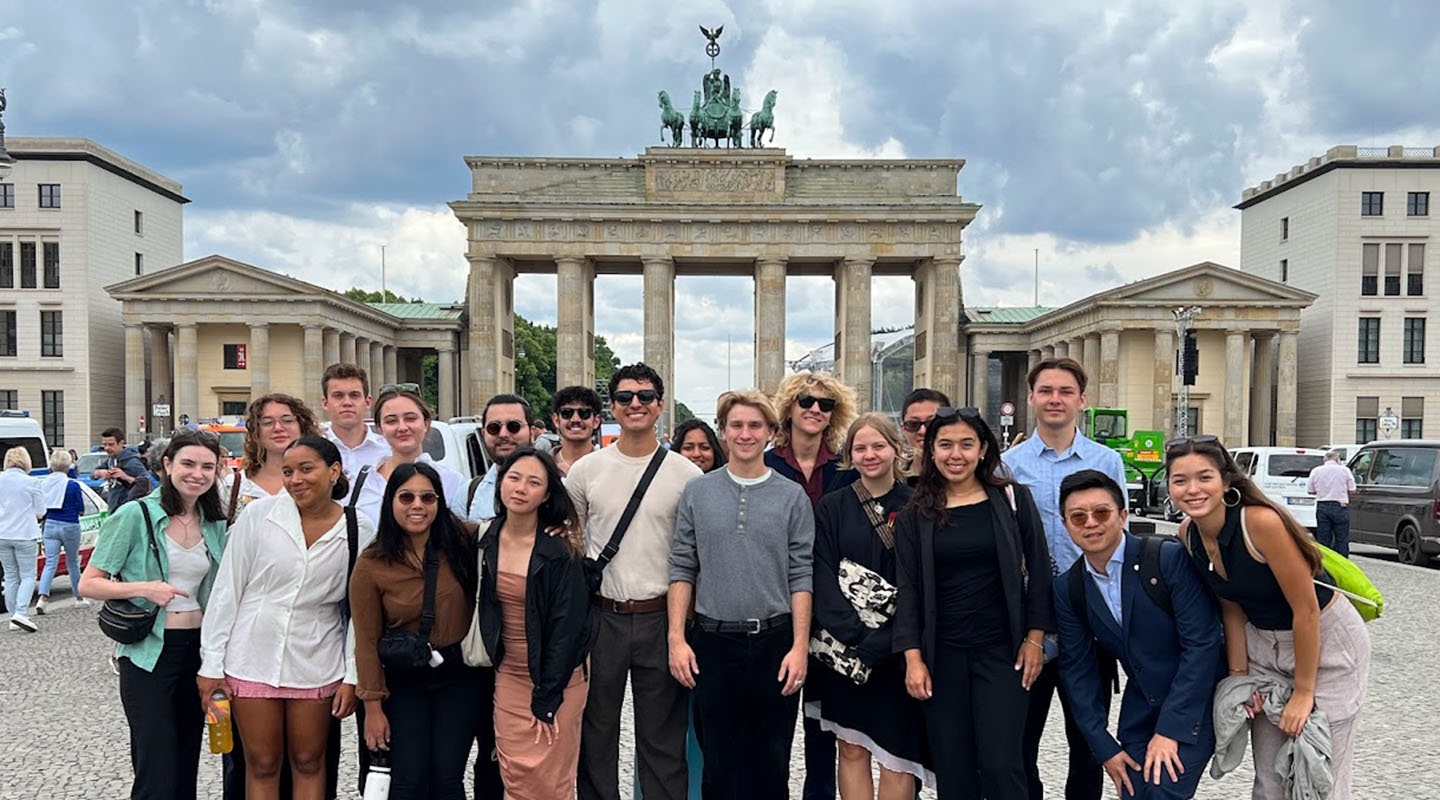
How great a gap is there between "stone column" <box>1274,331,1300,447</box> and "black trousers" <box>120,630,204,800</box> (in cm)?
5535

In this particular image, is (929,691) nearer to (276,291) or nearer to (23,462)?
(23,462)

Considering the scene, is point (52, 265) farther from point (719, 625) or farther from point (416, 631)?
point (719, 625)

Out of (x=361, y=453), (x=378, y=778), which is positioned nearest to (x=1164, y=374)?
(x=361, y=453)

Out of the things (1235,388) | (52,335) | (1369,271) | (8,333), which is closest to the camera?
(1235,388)

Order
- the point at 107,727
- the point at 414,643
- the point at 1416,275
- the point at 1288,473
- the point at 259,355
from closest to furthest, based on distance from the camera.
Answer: the point at 414,643, the point at 107,727, the point at 1288,473, the point at 259,355, the point at 1416,275

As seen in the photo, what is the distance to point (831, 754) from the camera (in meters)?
5.45

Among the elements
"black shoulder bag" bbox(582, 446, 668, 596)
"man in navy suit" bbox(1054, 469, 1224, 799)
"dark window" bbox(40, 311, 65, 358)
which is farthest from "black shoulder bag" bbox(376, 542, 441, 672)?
"dark window" bbox(40, 311, 65, 358)

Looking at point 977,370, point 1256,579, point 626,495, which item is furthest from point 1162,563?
point 977,370

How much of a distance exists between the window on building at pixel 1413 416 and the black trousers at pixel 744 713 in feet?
201

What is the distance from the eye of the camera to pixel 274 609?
15.0ft

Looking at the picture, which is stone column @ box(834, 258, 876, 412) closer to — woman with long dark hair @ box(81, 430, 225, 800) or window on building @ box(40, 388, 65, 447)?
window on building @ box(40, 388, 65, 447)

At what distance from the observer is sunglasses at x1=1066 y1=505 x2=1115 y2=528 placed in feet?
14.6

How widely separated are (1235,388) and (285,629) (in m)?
54.6

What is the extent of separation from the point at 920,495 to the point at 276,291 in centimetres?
5058
